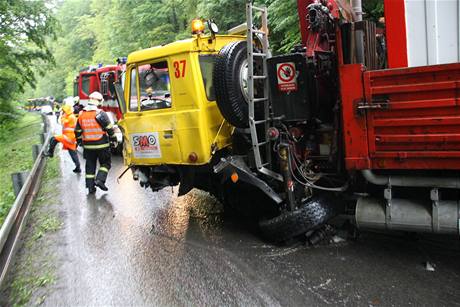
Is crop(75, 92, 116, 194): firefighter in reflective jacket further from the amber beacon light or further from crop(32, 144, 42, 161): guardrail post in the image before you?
crop(32, 144, 42, 161): guardrail post

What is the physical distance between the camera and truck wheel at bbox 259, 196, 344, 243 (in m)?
4.28

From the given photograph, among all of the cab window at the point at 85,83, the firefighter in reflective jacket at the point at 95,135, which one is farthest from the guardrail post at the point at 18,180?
the cab window at the point at 85,83

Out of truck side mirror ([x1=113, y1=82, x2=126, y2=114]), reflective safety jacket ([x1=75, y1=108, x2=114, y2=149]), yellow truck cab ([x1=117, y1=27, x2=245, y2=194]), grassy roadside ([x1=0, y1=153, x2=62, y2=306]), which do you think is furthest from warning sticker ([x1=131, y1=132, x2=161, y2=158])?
reflective safety jacket ([x1=75, y1=108, x2=114, y2=149])

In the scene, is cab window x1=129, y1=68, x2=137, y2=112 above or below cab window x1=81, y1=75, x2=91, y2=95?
below

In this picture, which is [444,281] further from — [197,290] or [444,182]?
[197,290]

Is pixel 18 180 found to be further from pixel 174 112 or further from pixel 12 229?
pixel 174 112

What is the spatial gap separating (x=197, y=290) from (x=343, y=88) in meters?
2.29

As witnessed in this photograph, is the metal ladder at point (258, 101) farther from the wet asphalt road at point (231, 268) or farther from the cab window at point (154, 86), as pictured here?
the cab window at point (154, 86)

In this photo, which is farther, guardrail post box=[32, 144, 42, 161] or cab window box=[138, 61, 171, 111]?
guardrail post box=[32, 144, 42, 161]

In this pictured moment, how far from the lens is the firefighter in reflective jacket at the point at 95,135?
7316 mm

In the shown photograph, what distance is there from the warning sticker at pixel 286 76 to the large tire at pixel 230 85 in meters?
0.50

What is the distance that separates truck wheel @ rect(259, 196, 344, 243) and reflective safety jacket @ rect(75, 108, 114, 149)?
4.15m

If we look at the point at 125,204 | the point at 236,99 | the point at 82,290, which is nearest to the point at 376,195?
the point at 236,99

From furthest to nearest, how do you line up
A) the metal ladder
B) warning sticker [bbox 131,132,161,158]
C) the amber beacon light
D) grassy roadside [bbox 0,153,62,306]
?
warning sticker [bbox 131,132,161,158], the amber beacon light, the metal ladder, grassy roadside [bbox 0,153,62,306]
